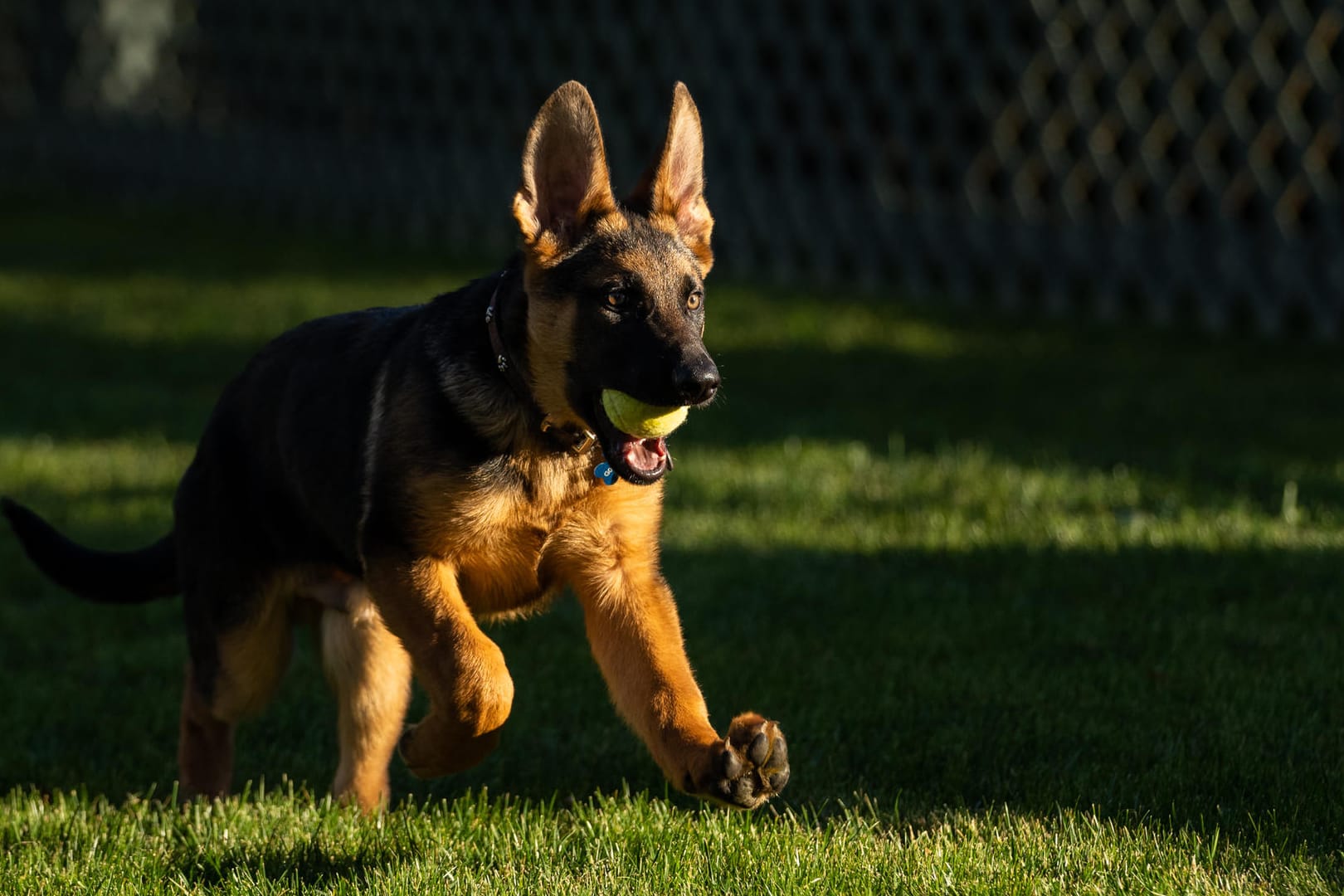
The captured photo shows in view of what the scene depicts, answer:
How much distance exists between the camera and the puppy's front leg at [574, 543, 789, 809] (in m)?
2.99

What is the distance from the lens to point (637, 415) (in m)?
Result: 3.29

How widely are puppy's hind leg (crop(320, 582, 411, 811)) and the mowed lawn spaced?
132 mm

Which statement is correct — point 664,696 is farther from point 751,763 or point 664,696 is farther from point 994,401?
point 994,401

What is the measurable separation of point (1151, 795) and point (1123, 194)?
7.06 metres

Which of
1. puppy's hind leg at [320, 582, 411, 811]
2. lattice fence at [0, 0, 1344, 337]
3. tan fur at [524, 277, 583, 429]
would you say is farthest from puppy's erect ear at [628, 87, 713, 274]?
lattice fence at [0, 0, 1344, 337]

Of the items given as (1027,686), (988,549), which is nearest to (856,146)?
(988,549)

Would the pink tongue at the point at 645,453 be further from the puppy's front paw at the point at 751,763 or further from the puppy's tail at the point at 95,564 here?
the puppy's tail at the point at 95,564

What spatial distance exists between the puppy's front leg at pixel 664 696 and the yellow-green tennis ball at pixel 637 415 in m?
0.31

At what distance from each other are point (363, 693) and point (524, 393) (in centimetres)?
86

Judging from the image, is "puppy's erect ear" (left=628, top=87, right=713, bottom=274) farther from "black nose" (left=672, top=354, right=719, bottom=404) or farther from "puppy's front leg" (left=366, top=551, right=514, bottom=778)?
"puppy's front leg" (left=366, top=551, right=514, bottom=778)

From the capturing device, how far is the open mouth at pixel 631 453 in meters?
3.26

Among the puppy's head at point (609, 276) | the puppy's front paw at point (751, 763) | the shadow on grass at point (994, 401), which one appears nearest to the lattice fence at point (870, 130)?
the shadow on grass at point (994, 401)

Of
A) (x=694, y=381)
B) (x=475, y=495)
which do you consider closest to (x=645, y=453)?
(x=694, y=381)

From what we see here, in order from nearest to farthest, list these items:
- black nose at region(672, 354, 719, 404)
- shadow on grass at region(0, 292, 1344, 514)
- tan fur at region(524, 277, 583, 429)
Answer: black nose at region(672, 354, 719, 404) < tan fur at region(524, 277, 583, 429) < shadow on grass at region(0, 292, 1344, 514)
